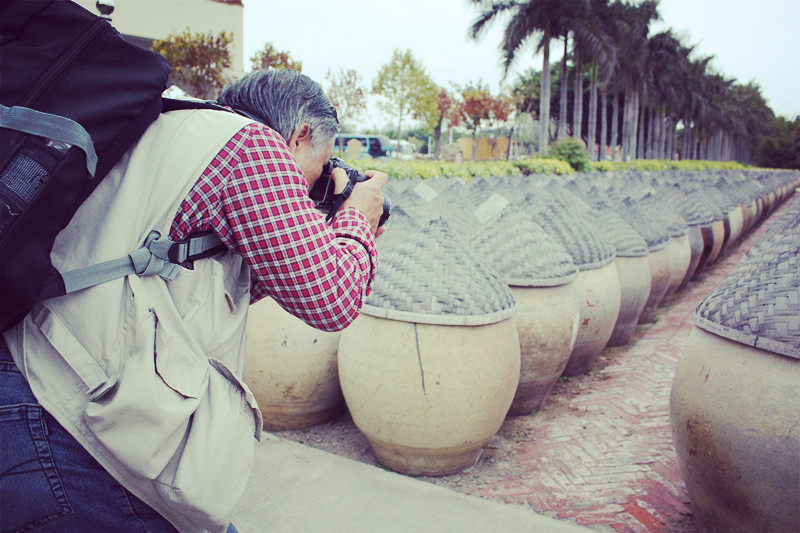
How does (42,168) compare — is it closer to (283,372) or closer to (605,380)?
(283,372)

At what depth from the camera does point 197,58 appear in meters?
18.1

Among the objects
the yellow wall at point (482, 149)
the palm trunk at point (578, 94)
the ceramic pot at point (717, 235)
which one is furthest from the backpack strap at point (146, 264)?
the yellow wall at point (482, 149)

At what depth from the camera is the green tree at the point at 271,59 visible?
73.4ft

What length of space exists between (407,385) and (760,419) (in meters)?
1.58

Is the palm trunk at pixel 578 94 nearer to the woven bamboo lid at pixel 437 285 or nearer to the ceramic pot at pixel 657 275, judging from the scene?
the ceramic pot at pixel 657 275

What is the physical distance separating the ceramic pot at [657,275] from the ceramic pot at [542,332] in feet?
9.04

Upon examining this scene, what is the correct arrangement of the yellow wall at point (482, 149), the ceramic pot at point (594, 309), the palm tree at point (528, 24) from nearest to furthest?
the ceramic pot at point (594, 309)
the palm tree at point (528, 24)
the yellow wall at point (482, 149)

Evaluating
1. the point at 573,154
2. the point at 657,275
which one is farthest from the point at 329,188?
the point at 573,154

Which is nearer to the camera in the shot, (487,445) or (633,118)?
(487,445)

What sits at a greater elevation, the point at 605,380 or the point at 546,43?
the point at 546,43

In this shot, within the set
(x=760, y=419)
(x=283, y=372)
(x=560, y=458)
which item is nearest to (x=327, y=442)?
(x=283, y=372)

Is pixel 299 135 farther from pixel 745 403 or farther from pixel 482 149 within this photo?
pixel 482 149

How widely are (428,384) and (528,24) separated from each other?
25205 millimetres

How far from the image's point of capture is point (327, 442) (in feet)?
12.5
